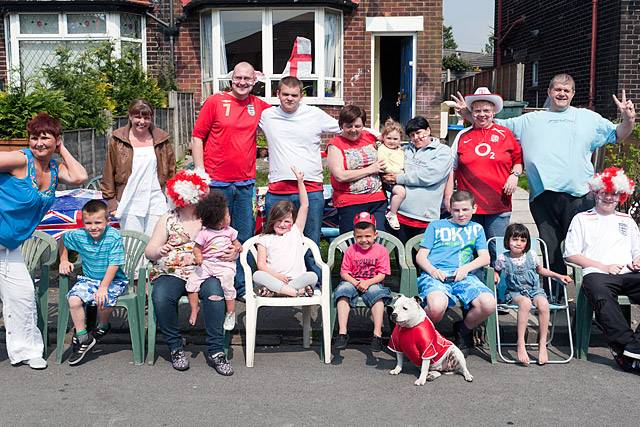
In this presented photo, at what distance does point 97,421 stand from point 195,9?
1260 cm

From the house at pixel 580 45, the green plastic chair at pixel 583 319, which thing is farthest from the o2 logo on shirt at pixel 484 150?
the house at pixel 580 45

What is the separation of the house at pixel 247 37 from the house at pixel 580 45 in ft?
10.9

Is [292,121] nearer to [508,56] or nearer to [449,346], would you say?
[449,346]

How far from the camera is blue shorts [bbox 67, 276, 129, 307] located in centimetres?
556

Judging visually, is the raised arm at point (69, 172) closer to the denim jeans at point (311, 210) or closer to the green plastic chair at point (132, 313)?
the green plastic chair at point (132, 313)

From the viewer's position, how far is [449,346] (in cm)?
518

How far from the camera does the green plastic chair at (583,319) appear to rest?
18.6 feet

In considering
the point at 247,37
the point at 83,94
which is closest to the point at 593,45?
the point at 247,37

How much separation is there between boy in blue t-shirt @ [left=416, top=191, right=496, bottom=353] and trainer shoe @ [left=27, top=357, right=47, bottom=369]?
9.19 ft

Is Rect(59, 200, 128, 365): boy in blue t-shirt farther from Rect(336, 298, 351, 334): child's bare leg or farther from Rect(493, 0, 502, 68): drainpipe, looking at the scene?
Rect(493, 0, 502, 68): drainpipe

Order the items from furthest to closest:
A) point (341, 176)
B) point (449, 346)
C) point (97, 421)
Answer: point (341, 176), point (449, 346), point (97, 421)

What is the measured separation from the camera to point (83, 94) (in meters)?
10.9

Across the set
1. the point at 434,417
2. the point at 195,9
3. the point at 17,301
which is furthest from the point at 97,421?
the point at 195,9

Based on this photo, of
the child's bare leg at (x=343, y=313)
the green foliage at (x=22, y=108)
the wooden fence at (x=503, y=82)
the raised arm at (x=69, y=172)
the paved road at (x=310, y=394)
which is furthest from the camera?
the wooden fence at (x=503, y=82)
